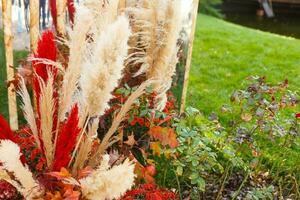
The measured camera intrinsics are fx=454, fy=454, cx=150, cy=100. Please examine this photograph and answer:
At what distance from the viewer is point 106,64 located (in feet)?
3.91

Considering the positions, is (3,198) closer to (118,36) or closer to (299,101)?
(118,36)

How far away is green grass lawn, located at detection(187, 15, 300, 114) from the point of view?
4071 mm

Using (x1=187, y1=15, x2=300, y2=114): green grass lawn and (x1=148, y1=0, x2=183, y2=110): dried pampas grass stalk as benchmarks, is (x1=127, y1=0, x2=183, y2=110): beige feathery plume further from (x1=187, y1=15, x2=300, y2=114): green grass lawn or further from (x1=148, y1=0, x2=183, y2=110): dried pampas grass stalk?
(x1=187, y1=15, x2=300, y2=114): green grass lawn

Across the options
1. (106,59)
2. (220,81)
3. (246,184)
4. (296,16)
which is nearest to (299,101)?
(246,184)

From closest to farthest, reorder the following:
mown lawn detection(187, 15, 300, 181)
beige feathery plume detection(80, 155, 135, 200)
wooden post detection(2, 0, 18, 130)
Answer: beige feathery plume detection(80, 155, 135, 200)
wooden post detection(2, 0, 18, 130)
mown lawn detection(187, 15, 300, 181)

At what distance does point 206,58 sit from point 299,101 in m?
2.88

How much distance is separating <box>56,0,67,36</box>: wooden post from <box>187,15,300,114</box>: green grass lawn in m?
1.44

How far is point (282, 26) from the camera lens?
1068 centimetres

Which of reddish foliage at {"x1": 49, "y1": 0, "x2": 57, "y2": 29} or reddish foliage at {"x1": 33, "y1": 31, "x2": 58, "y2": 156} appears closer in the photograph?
reddish foliage at {"x1": 33, "y1": 31, "x2": 58, "y2": 156}

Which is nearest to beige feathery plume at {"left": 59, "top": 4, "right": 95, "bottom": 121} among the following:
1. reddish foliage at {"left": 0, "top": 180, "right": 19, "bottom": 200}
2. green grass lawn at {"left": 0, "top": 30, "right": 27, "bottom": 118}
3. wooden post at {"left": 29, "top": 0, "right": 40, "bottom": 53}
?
reddish foliage at {"left": 0, "top": 180, "right": 19, "bottom": 200}

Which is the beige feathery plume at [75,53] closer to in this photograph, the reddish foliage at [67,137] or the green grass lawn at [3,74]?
the reddish foliage at [67,137]

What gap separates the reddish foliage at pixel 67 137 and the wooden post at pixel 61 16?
4.46 feet

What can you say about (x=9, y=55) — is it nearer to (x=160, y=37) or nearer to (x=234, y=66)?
(x=160, y=37)

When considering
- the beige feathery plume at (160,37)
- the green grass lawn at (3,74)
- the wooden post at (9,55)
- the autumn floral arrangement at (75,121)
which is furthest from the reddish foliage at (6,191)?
the green grass lawn at (3,74)
